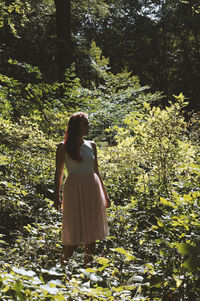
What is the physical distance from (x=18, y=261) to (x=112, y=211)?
181 cm

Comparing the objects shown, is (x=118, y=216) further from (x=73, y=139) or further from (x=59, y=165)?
(x=73, y=139)

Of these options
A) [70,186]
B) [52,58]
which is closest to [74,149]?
[70,186]

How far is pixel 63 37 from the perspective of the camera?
12.4 metres

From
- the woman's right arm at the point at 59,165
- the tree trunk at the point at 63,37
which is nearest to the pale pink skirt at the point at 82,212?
the woman's right arm at the point at 59,165

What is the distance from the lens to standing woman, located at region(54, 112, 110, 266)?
136 inches

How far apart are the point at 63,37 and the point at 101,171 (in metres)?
7.91

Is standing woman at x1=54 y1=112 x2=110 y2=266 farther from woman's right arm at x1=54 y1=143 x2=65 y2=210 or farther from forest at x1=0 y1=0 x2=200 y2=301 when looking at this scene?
forest at x1=0 y1=0 x2=200 y2=301

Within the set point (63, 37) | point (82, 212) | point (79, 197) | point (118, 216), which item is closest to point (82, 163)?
point (79, 197)

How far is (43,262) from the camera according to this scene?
140 inches

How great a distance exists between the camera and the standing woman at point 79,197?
136 inches

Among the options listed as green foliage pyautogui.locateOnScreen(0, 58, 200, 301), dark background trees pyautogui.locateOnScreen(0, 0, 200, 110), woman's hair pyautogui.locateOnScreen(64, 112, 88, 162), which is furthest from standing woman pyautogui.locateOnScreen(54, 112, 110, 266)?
dark background trees pyautogui.locateOnScreen(0, 0, 200, 110)

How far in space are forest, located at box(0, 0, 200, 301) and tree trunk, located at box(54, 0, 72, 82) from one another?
0.04 metres

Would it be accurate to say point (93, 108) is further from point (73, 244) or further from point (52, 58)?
point (73, 244)

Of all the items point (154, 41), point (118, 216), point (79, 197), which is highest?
point (154, 41)
